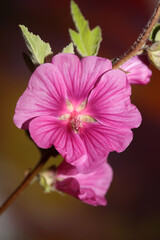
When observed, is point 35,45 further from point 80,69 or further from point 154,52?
point 154,52

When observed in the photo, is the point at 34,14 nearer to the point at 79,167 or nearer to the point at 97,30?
the point at 97,30

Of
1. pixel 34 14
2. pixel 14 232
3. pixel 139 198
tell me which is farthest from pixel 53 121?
pixel 34 14

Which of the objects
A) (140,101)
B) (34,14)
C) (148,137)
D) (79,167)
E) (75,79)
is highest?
A: (34,14)

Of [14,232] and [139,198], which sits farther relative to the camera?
[139,198]

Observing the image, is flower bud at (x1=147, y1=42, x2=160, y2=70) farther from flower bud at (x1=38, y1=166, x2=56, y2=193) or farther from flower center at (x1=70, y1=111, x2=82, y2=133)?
flower bud at (x1=38, y1=166, x2=56, y2=193)

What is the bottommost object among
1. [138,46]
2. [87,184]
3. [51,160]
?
[51,160]

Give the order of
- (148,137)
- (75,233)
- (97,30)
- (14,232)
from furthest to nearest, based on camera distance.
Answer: (148,137), (75,233), (14,232), (97,30)

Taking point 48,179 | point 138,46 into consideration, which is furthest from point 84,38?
point 48,179
